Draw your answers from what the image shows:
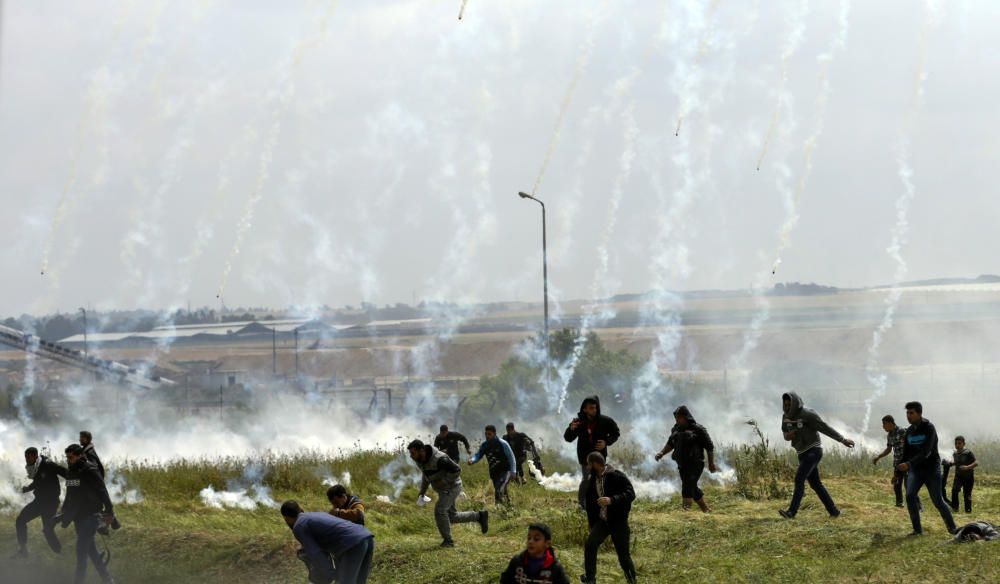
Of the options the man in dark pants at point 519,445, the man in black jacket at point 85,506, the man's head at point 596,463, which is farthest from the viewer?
the man in dark pants at point 519,445

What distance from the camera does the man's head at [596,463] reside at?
12.1 meters

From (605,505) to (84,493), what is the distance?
20.8 ft

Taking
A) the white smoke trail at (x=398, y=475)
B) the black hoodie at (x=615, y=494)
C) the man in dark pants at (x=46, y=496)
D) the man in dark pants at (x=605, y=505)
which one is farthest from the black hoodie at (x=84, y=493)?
the white smoke trail at (x=398, y=475)

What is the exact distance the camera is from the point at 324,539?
10742mm

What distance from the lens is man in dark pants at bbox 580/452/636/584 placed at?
12.2 metres

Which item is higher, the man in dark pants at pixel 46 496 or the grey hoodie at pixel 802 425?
the grey hoodie at pixel 802 425

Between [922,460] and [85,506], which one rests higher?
[922,460]

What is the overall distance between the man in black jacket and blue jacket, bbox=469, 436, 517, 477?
5.29 meters

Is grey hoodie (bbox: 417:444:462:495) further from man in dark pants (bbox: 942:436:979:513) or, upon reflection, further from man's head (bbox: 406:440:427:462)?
man in dark pants (bbox: 942:436:979:513)

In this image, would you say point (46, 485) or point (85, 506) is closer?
point (85, 506)

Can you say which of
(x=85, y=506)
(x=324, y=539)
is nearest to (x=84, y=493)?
(x=85, y=506)

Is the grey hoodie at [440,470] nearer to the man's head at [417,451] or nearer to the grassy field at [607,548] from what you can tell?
the man's head at [417,451]

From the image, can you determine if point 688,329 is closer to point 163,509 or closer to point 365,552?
point 163,509

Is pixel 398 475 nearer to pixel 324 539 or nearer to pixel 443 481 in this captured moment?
pixel 443 481
